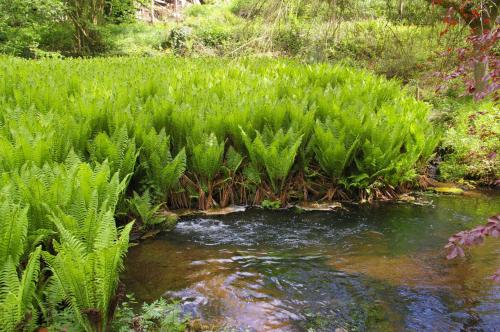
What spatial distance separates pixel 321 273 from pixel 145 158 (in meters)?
2.42

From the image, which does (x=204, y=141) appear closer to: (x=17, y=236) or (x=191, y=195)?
(x=191, y=195)

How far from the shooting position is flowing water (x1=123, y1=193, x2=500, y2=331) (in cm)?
309

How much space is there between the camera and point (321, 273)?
12.3 feet

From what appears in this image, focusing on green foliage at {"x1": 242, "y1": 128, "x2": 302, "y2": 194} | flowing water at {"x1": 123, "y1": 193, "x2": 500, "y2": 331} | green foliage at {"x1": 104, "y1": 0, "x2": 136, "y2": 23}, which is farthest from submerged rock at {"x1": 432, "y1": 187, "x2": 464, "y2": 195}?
green foliage at {"x1": 104, "y1": 0, "x2": 136, "y2": 23}

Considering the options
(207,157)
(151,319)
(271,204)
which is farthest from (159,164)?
(151,319)

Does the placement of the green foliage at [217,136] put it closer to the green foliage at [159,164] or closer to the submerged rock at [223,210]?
the green foliage at [159,164]

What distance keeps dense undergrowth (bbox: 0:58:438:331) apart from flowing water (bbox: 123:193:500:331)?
0.49 m

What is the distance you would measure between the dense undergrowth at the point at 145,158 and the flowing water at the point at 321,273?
49cm

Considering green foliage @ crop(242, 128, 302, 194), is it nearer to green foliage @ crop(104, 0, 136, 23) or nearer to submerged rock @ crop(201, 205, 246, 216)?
submerged rock @ crop(201, 205, 246, 216)

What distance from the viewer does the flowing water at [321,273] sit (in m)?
3.09

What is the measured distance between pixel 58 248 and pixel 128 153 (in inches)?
85.4

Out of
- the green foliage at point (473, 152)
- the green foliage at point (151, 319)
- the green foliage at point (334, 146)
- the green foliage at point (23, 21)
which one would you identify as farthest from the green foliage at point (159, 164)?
the green foliage at point (23, 21)

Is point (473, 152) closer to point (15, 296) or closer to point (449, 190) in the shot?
→ point (449, 190)

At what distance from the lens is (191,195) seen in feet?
18.0
